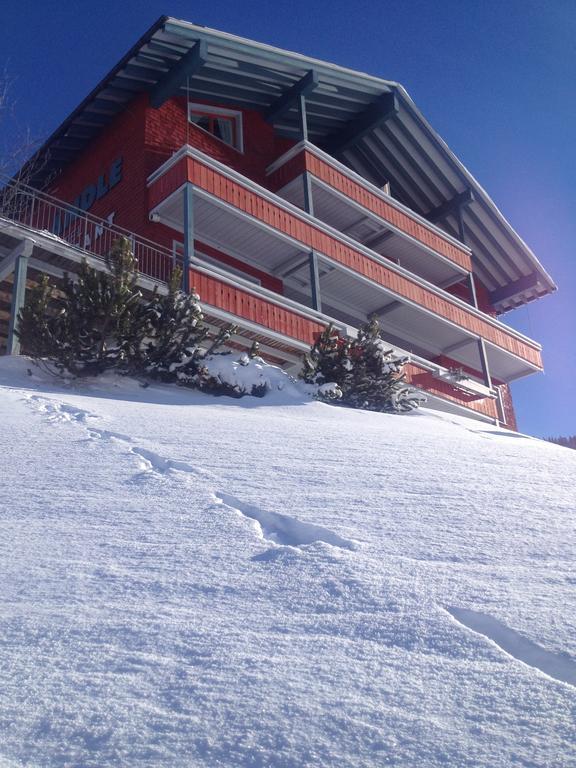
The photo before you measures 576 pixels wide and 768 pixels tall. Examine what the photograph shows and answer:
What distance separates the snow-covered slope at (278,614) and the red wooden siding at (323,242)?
36.7 ft

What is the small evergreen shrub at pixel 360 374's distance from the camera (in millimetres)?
12258

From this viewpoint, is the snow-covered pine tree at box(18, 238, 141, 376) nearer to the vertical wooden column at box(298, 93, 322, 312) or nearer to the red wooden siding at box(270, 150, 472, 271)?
the vertical wooden column at box(298, 93, 322, 312)

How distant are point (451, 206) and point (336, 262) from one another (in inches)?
319

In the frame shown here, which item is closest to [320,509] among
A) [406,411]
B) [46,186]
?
[406,411]

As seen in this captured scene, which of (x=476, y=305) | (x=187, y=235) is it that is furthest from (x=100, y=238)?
(x=476, y=305)

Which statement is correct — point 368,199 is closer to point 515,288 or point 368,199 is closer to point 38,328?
point 515,288

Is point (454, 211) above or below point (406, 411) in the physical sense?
above

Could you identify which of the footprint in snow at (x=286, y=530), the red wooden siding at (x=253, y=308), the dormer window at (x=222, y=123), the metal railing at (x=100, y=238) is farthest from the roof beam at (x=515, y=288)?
the footprint in snow at (x=286, y=530)

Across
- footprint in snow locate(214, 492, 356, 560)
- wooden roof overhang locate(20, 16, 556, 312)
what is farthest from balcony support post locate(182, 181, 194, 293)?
footprint in snow locate(214, 492, 356, 560)

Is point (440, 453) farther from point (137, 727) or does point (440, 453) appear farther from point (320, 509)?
point (137, 727)

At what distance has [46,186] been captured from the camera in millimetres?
20344

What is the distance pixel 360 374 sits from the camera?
12.5 m

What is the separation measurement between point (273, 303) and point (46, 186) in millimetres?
8985

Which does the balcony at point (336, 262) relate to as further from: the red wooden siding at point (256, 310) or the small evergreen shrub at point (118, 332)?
the small evergreen shrub at point (118, 332)
